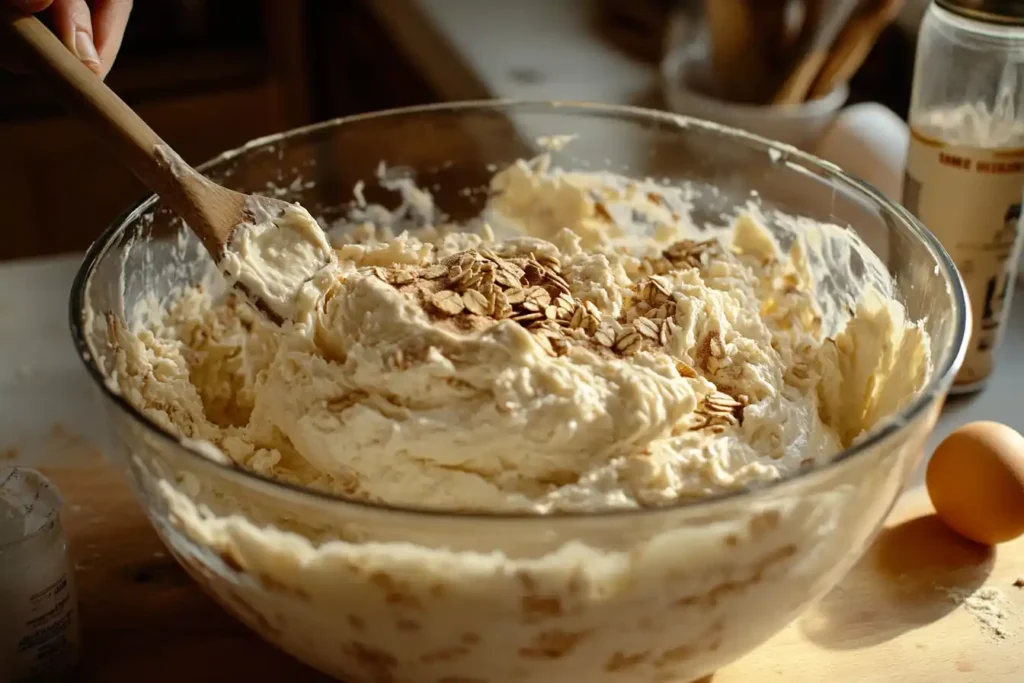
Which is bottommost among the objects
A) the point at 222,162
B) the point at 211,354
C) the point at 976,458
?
the point at 976,458

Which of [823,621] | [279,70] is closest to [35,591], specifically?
[823,621]

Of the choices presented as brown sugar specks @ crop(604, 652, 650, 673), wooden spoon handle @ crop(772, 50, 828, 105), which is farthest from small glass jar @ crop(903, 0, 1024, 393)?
brown sugar specks @ crop(604, 652, 650, 673)

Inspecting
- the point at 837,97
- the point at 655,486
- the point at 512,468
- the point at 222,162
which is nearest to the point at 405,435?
the point at 512,468

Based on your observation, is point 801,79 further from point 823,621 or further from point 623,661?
point 623,661

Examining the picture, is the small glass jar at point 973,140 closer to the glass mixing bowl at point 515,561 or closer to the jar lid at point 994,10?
the jar lid at point 994,10

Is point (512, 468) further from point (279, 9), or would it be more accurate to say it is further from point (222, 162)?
point (279, 9)

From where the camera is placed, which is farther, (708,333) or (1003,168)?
(1003,168)
